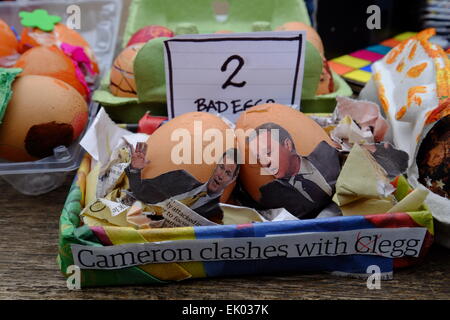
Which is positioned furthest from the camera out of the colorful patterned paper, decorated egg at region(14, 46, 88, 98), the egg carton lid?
the egg carton lid

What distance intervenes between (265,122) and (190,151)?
0.12 m

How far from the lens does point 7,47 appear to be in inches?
38.0

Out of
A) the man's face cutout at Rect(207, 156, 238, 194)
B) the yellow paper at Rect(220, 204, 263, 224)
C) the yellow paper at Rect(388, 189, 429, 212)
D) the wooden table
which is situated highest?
the man's face cutout at Rect(207, 156, 238, 194)

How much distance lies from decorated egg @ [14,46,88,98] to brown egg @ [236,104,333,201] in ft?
1.27

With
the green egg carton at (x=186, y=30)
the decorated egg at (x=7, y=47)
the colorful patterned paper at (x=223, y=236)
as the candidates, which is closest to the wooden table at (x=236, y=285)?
the colorful patterned paper at (x=223, y=236)

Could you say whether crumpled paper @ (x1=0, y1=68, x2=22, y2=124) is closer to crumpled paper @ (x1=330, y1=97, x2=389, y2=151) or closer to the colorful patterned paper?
the colorful patterned paper

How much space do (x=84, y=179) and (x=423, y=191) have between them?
0.50m

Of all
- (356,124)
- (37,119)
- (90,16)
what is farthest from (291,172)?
(90,16)

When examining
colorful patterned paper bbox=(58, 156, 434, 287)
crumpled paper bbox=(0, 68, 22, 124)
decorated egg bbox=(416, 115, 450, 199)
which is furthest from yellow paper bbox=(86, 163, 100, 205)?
decorated egg bbox=(416, 115, 450, 199)

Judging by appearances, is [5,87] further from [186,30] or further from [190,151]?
[186,30]

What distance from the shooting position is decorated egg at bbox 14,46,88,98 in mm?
812

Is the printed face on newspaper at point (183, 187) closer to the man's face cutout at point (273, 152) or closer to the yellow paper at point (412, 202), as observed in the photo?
the man's face cutout at point (273, 152)

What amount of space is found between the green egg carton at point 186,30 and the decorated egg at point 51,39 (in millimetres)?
125
